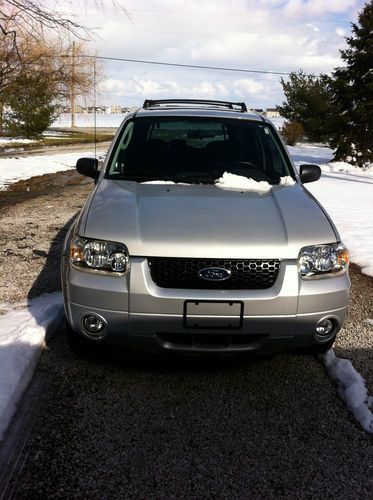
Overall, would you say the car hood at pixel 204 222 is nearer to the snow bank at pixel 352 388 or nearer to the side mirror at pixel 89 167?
the side mirror at pixel 89 167

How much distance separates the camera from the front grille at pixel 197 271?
9.68 feet

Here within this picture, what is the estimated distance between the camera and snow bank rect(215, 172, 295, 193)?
3.91 metres

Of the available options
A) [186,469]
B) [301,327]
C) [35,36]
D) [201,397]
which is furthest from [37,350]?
[35,36]

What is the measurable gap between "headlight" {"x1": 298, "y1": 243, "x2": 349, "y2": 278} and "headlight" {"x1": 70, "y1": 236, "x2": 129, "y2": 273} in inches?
41.9

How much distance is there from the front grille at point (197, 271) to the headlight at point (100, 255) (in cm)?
18

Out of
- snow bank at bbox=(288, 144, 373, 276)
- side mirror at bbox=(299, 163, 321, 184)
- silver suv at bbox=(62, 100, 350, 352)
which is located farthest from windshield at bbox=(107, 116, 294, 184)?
snow bank at bbox=(288, 144, 373, 276)

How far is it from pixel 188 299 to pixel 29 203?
26.1ft

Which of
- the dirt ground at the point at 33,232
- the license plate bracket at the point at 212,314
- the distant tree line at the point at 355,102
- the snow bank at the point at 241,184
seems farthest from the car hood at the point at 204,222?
the distant tree line at the point at 355,102

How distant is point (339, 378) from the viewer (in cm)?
338

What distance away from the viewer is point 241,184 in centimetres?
396

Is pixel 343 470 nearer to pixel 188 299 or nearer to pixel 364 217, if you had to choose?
pixel 188 299

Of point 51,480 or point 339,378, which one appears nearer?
point 51,480

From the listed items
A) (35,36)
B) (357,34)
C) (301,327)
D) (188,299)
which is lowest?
(301,327)

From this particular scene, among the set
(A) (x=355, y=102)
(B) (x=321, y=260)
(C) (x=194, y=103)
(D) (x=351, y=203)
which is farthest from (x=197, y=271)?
(A) (x=355, y=102)
